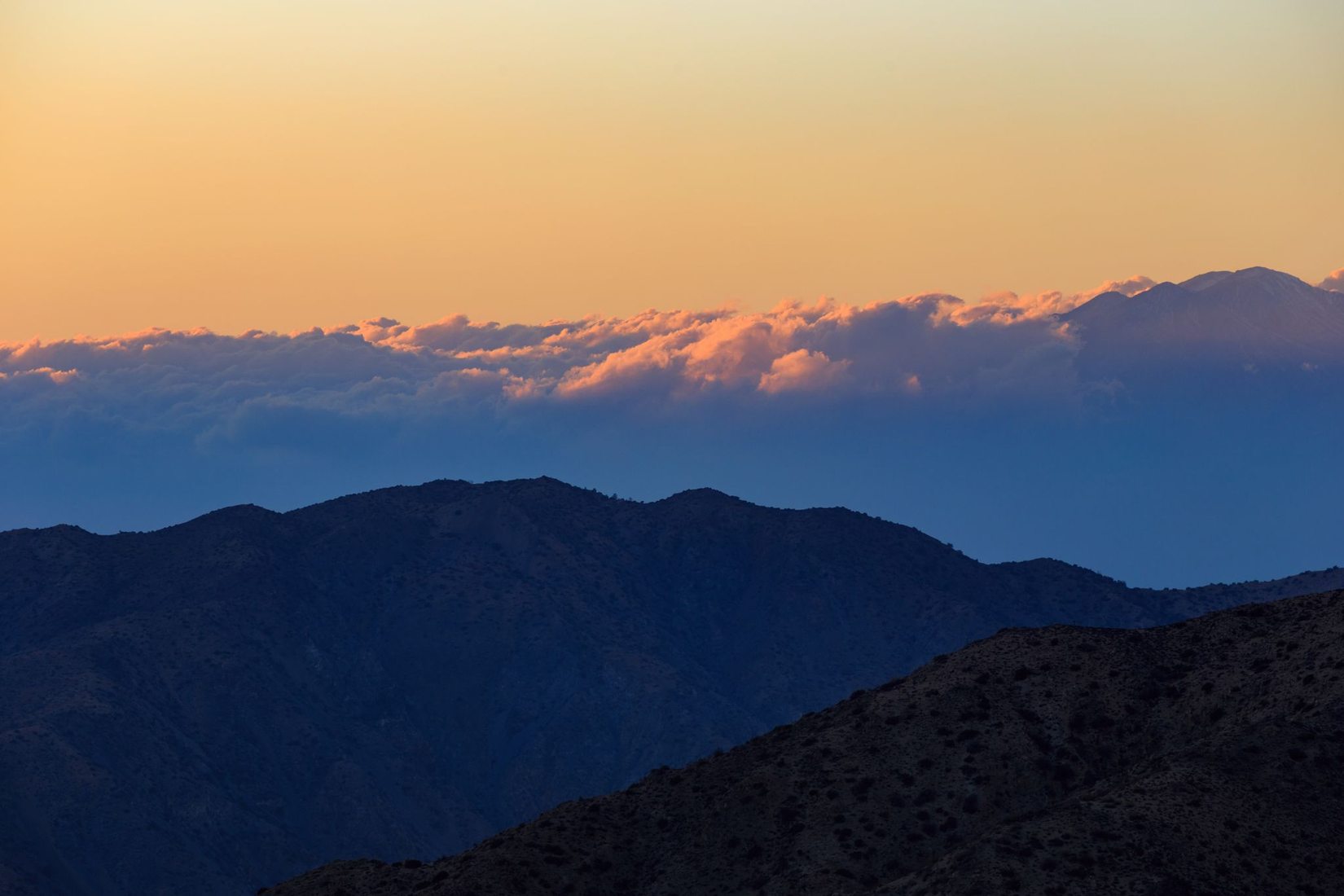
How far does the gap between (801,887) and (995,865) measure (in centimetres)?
1598

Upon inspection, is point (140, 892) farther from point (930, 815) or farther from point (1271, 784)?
point (1271, 784)

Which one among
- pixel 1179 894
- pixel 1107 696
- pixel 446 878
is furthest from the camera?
pixel 1107 696

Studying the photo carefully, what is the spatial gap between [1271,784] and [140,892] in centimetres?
12636

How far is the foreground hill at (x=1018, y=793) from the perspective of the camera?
84500 millimetres

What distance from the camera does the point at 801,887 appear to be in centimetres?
9644

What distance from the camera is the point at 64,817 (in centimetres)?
18788

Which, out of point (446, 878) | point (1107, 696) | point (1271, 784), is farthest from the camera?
point (1107, 696)

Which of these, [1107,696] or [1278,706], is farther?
[1107,696]

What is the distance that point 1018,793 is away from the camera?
102 meters

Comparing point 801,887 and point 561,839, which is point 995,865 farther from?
point 561,839

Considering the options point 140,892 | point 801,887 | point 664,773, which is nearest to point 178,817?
point 140,892

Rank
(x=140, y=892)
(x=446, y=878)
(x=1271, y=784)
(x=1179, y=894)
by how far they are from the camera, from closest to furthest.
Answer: (x=1179, y=894) < (x=1271, y=784) < (x=446, y=878) < (x=140, y=892)

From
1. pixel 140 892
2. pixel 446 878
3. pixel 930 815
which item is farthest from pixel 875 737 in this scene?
pixel 140 892

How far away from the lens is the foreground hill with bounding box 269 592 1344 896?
8450 cm
